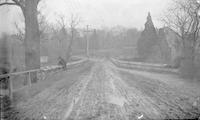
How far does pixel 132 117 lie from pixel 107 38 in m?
4.38

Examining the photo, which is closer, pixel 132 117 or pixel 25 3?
pixel 132 117

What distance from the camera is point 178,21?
55.2 feet

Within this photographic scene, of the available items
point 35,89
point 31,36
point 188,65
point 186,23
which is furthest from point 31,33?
point 186,23

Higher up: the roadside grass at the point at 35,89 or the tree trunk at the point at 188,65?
the tree trunk at the point at 188,65

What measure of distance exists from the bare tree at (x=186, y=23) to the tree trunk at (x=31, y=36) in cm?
897

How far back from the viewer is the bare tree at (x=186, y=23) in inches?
516

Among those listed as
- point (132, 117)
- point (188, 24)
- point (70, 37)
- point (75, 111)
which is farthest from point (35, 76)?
point (70, 37)

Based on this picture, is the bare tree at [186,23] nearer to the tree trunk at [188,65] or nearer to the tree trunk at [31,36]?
the tree trunk at [188,65]

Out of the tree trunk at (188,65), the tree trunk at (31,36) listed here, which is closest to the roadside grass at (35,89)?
the tree trunk at (31,36)

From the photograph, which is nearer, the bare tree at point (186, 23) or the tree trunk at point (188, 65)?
the tree trunk at point (188, 65)

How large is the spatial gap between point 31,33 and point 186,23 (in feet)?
39.6

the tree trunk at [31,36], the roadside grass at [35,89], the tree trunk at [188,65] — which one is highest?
the tree trunk at [31,36]

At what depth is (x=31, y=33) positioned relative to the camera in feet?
Result: 33.1

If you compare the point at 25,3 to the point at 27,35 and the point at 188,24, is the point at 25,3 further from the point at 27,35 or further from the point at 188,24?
the point at 188,24
